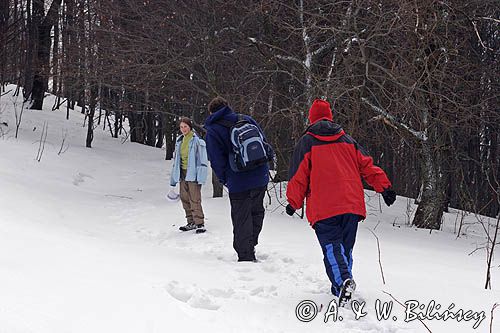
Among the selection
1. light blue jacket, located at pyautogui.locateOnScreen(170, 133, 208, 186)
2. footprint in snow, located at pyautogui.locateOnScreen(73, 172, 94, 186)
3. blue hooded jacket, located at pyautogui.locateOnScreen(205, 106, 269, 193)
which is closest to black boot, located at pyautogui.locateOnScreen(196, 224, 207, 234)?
light blue jacket, located at pyautogui.locateOnScreen(170, 133, 208, 186)

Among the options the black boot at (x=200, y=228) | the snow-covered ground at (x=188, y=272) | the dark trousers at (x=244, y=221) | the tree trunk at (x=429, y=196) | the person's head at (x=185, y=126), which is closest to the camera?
the snow-covered ground at (x=188, y=272)

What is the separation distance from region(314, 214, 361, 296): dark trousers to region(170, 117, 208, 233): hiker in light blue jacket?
3.71 metres

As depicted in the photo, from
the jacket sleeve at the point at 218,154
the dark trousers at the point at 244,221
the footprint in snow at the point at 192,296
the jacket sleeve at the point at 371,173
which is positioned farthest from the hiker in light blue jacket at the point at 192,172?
the jacket sleeve at the point at 371,173

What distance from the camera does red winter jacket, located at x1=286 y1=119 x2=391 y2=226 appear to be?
4460 mm

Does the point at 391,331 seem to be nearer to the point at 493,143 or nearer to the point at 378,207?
the point at 378,207

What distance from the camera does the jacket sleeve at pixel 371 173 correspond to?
4625 mm

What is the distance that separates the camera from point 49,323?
10.1ft

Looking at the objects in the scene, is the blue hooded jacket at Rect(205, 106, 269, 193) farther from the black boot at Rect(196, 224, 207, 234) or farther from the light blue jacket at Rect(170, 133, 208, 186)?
the black boot at Rect(196, 224, 207, 234)

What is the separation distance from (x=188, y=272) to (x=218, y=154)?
152cm

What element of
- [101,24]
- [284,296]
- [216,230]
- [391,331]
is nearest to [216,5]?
[101,24]

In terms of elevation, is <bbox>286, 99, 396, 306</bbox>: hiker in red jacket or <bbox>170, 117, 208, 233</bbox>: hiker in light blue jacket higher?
<bbox>286, 99, 396, 306</bbox>: hiker in red jacket

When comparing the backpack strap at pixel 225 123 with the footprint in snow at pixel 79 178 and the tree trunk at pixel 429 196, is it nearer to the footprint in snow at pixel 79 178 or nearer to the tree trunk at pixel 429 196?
the tree trunk at pixel 429 196

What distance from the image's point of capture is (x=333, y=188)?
14.7 feet

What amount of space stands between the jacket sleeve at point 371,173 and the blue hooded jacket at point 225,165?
1682 millimetres
